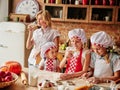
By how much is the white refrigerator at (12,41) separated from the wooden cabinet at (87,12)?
0.64 m

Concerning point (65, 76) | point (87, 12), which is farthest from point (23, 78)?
point (87, 12)

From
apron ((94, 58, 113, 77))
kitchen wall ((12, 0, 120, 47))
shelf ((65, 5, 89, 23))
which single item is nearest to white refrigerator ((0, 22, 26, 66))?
kitchen wall ((12, 0, 120, 47))

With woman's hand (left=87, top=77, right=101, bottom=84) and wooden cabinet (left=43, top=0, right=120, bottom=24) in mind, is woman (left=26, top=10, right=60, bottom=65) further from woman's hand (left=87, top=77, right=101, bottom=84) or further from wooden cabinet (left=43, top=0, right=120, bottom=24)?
wooden cabinet (left=43, top=0, right=120, bottom=24)

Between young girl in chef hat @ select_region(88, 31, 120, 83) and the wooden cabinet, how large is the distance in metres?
1.94

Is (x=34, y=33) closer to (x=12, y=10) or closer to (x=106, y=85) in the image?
(x=106, y=85)

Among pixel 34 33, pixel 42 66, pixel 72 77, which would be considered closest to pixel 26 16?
pixel 34 33

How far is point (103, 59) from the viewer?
2332mm

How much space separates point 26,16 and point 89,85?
9.30ft

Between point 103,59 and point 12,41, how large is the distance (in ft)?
7.58

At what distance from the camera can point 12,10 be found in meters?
4.84

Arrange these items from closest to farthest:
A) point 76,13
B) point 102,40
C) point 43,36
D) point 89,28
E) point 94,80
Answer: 1. point 94,80
2. point 102,40
3. point 43,36
4. point 76,13
5. point 89,28

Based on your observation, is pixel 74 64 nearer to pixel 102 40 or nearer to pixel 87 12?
pixel 102 40

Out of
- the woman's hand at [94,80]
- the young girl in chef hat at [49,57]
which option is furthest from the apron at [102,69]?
the young girl in chef hat at [49,57]

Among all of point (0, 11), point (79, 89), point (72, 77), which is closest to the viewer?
point (79, 89)
